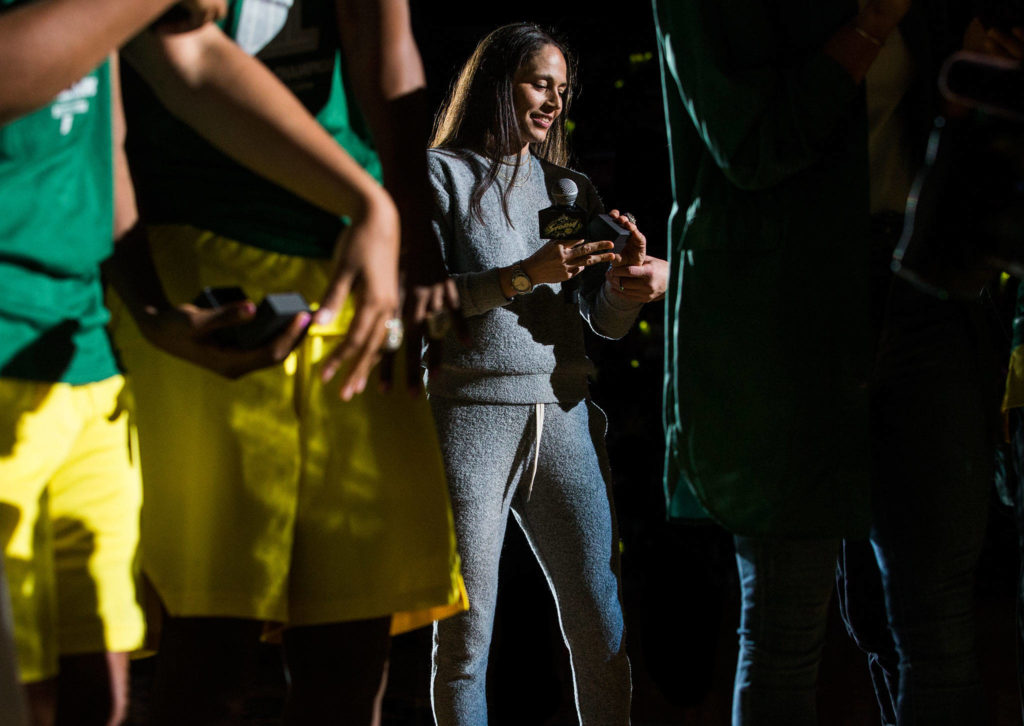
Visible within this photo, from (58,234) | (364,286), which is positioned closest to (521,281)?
(364,286)

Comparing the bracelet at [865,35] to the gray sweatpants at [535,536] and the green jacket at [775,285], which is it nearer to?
the green jacket at [775,285]

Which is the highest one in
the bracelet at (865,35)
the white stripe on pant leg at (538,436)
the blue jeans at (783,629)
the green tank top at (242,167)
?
the bracelet at (865,35)

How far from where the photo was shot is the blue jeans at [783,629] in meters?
1.15

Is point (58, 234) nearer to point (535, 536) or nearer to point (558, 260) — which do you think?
point (558, 260)

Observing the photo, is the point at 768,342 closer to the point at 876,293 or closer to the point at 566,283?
the point at 876,293

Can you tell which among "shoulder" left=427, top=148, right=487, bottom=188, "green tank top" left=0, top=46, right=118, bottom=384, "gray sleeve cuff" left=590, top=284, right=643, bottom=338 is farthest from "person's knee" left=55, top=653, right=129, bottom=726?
"gray sleeve cuff" left=590, top=284, right=643, bottom=338

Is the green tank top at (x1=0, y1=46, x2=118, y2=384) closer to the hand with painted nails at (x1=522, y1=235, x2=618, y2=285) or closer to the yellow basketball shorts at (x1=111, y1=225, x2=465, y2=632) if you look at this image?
the yellow basketball shorts at (x1=111, y1=225, x2=465, y2=632)

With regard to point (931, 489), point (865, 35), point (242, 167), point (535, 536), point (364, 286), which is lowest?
point (535, 536)

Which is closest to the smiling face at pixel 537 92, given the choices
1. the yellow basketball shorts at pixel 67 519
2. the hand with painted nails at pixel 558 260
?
the hand with painted nails at pixel 558 260

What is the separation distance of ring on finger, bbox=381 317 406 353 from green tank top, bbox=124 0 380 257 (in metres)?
0.10

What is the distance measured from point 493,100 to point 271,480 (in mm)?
946

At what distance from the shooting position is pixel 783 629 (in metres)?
1.15

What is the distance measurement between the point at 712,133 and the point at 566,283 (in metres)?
0.54

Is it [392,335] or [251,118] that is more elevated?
[251,118]
